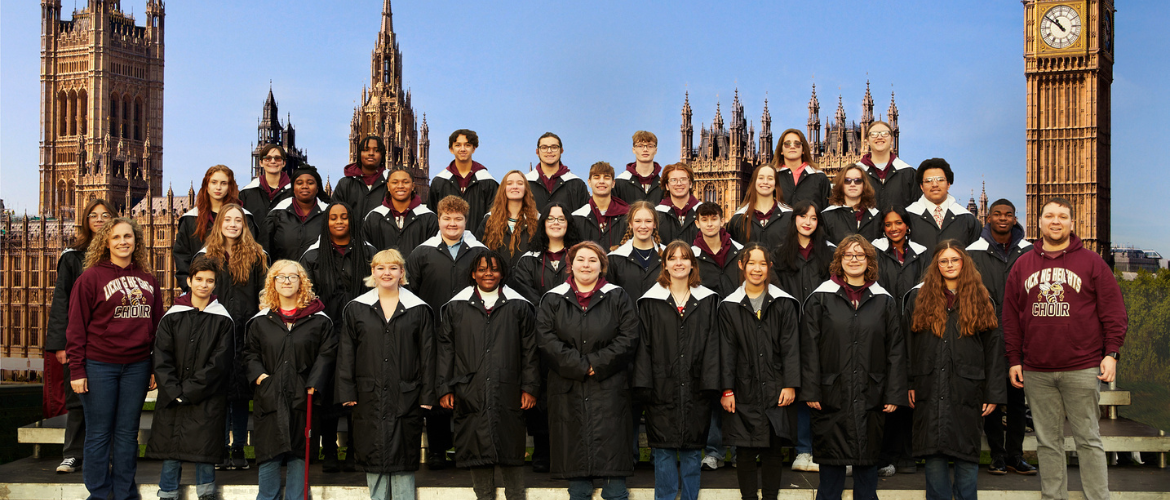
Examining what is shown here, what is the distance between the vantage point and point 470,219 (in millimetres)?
7918

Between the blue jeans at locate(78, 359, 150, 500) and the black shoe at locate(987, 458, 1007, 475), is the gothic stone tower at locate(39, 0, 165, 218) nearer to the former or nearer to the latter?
the blue jeans at locate(78, 359, 150, 500)

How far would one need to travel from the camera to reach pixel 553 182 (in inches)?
308

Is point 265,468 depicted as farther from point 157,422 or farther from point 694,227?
point 694,227

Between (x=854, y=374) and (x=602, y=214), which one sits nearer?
(x=854, y=374)

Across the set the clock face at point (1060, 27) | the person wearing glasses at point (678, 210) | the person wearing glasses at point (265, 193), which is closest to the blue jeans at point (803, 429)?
the person wearing glasses at point (678, 210)

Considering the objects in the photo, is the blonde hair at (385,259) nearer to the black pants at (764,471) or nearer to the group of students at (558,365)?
the group of students at (558,365)

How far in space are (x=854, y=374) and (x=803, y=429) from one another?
94cm

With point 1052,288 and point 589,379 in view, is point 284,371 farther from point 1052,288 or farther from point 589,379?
point 1052,288

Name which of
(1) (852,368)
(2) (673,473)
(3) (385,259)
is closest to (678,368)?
(2) (673,473)

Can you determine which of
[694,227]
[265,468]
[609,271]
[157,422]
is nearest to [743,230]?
[694,227]

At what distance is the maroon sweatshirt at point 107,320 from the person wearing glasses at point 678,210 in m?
3.44

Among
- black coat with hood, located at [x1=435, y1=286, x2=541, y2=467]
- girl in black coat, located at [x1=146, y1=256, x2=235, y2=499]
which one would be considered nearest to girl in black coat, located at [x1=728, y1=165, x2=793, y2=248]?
black coat with hood, located at [x1=435, y1=286, x2=541, y2=467]

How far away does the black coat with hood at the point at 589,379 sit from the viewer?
563cm

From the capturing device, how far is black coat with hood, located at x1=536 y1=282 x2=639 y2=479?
222 inches
